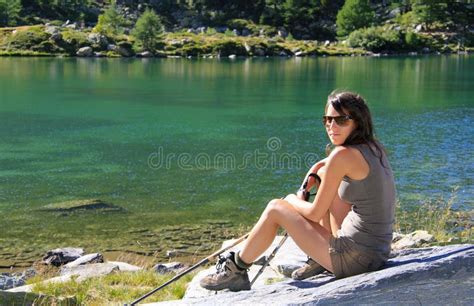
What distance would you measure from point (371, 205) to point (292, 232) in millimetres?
934

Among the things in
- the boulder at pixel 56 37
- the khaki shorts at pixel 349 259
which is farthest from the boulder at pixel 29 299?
Result: the boulder at pixel 56 37

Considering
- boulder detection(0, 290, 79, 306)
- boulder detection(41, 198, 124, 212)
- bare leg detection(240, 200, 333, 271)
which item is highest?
bare leg detection(240, 200, 333, 271)

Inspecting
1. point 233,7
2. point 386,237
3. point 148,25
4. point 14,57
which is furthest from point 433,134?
point 233,7

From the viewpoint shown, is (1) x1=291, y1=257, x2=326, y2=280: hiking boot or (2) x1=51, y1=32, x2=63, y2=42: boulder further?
(2) x1=51, y1=32, x2=63, y2=42: boulder

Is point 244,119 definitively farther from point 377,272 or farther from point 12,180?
point 377,272

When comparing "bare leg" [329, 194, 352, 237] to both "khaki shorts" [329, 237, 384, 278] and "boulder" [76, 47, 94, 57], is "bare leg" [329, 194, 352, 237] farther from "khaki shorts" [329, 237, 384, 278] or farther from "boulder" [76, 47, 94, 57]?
"boulder" [76, 47, 94, 57]

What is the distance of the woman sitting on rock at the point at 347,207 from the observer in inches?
246

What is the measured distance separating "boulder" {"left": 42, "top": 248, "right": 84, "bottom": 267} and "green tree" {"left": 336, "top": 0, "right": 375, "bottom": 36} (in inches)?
6293

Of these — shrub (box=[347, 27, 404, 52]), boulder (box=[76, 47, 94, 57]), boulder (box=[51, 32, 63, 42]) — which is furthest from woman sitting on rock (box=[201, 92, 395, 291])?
shrub (box=[347, 27, 404, 52])

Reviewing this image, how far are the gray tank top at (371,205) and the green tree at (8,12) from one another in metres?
160

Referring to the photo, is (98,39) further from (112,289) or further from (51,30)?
(112,289)

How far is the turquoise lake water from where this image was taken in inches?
771

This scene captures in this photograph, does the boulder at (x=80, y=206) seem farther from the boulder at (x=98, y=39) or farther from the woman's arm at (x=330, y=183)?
the boulder at (x=98, y=39)

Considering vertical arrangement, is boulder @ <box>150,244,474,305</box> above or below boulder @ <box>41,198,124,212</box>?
above
